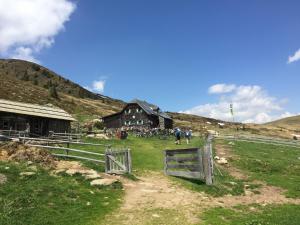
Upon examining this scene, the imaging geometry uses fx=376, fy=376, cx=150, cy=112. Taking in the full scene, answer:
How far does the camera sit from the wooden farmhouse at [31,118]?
38750mm

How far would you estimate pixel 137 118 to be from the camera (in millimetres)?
80750

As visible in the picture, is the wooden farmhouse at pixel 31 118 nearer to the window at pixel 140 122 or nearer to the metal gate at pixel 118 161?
the metal gate at pixel 118 161

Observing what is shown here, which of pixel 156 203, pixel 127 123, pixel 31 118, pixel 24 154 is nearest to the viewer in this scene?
pixel 156 203

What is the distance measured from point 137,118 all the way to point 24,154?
2391 inches

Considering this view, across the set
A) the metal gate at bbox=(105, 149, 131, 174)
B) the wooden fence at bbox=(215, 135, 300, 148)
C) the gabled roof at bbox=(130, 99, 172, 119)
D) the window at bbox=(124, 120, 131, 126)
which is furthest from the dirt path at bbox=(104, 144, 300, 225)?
the window at bbox=(124, 120, 131, 126)

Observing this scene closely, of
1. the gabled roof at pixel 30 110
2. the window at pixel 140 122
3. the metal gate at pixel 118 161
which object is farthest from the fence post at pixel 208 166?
the window at pixel 140 122

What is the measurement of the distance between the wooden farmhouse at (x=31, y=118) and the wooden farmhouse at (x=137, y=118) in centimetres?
3289

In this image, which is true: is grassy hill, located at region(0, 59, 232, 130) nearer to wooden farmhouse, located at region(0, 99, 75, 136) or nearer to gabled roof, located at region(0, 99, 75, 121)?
wooden farmhouse, located at region(0, 99, 75, 136)

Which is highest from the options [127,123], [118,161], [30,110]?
[127,123]

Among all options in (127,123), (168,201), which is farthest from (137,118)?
(168,201)

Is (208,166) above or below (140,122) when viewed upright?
below

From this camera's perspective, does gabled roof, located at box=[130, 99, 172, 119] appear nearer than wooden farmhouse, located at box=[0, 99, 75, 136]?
No

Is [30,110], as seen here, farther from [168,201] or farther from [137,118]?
[137,118]

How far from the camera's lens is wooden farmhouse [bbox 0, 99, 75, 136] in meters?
38.8
